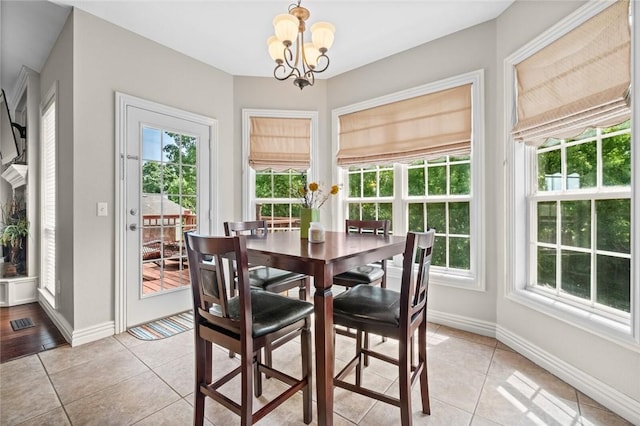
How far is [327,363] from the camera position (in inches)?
52.3

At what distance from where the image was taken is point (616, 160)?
179cm

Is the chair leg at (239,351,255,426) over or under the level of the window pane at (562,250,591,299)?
under

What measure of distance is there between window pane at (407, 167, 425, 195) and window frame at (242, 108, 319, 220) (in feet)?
3.82

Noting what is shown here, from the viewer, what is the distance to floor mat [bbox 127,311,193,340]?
2609mm

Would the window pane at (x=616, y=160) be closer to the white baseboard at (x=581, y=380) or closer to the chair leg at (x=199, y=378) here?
the white baseboard at (x=581, y=380)

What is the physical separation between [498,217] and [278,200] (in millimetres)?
2410

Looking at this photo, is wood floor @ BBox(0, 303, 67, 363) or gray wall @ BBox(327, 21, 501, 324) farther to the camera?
gray wall @ BBox(327, 21, 501, 324)

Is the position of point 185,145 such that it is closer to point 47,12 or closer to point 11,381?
point 47,12

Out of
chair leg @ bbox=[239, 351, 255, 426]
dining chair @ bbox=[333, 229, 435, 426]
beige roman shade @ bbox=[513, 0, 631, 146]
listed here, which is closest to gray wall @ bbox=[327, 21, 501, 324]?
beige roman shade @ bbox=[513, 0, 631, 146]

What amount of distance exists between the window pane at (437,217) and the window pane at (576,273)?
1.00 m

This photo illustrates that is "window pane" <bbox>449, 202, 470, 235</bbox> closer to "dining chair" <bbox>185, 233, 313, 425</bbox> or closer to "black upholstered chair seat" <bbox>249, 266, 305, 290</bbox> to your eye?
"black upholstered chair seat" <bbox>249, 266, 305, 290</bbox>

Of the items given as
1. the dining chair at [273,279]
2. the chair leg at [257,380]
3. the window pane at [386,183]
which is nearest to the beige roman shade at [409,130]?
the window pane at [386,183]

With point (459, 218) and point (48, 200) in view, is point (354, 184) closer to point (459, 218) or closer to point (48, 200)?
Answer: point (459, 218)

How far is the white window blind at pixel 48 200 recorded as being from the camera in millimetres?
3082
